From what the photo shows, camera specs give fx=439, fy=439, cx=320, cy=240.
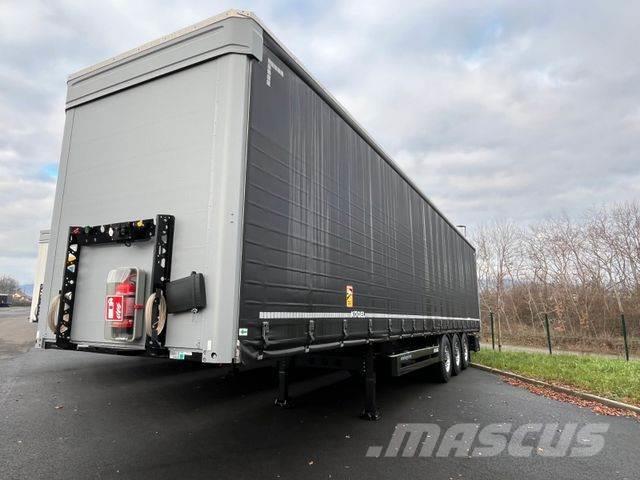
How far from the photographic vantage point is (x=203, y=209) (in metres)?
3.57

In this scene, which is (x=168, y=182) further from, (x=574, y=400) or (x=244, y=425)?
(x=574, y=400)

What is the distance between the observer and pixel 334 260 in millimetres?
5207

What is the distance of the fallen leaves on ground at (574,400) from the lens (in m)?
7.57

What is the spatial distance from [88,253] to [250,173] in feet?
5.94

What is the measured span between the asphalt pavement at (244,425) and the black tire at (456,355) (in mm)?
923

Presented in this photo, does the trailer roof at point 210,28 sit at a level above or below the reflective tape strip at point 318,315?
above

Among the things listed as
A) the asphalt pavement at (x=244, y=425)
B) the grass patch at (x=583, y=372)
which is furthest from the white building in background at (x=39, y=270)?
the grass patch at (x=583, y=372)

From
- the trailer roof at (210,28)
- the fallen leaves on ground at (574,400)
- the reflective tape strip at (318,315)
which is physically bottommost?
the fallen leaves on ground at (574,400)

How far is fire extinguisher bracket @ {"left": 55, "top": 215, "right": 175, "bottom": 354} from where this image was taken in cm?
355

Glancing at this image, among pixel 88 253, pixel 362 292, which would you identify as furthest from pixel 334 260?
pixel 88 253

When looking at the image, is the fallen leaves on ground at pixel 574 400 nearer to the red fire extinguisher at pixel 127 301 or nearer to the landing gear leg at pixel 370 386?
the landing gear leg at pixel 370 386

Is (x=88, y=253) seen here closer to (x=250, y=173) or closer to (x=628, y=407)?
(x=250, y=173)

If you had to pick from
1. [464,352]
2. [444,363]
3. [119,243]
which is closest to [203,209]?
[119,243]

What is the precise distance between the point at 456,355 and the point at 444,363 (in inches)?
67.5
